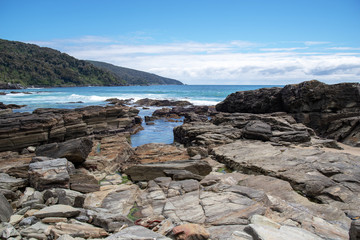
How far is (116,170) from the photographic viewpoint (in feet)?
34.8

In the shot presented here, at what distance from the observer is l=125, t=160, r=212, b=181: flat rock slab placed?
30.1 feet

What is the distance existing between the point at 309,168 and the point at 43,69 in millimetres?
139920

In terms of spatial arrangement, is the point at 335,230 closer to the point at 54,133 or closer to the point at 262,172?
the point at 262,172

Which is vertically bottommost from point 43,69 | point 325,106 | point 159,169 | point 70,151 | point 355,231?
point 159,169

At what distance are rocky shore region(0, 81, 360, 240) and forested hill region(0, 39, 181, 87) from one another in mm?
116578

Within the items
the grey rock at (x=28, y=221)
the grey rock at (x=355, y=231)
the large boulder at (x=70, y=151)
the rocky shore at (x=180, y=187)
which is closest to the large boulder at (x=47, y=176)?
the rocky shore at (x=180, y=187)

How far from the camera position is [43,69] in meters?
127

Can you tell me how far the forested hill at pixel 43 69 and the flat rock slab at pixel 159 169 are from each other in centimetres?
11929

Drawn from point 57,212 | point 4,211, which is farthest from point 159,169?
point 4,211

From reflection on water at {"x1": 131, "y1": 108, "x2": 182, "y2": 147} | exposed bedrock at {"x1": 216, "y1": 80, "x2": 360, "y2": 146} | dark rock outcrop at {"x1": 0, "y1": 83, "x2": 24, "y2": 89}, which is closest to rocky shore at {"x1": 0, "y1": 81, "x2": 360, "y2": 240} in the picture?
exposed bedrock at {"x1": 216, "y1": 80, "x2": 360, "y2": 146}

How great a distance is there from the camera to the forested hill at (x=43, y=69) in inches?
4513

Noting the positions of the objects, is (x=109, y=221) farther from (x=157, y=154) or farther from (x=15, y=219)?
(x=157, y=154)

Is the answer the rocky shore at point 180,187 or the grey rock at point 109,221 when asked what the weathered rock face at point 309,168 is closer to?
the rocky shore at point 180,187

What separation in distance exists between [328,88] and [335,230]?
19.9 metres
